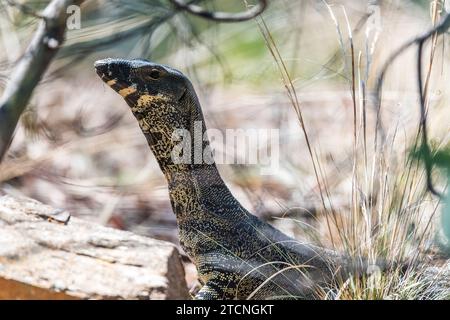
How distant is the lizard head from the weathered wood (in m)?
0.30

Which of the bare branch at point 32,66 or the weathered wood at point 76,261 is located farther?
the bare branch at point 32,66

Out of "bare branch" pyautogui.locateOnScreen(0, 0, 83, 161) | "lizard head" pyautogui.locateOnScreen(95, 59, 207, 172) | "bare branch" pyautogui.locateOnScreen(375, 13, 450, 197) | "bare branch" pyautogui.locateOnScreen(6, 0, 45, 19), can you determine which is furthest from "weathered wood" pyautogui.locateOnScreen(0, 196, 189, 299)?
"bare branch" pyautogui.locateOnScreen(6, 0, 45, 19)

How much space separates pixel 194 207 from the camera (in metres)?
2.36

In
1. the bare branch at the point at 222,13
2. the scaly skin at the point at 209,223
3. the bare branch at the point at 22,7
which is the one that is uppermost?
the bare branch at the point at 22,7

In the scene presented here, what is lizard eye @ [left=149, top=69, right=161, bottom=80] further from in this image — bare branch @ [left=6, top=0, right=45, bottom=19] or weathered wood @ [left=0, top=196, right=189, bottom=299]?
bare branch @ [left=6, top=0, right=45, bottom=19]

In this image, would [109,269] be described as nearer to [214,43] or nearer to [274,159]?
[274,159]

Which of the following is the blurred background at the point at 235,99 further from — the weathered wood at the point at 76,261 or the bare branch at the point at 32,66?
the weathered wood at the point at 76,261

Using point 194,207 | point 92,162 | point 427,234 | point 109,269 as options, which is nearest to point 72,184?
point 92,162

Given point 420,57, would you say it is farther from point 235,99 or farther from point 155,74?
point 155,74

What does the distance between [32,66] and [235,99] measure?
765 millimetres

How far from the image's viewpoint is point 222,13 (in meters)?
2.96

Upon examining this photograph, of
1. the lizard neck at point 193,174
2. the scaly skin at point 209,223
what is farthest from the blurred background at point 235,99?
the lizard neck at point 193,174

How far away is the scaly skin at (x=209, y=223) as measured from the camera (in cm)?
221

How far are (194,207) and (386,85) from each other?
2.57 feet
